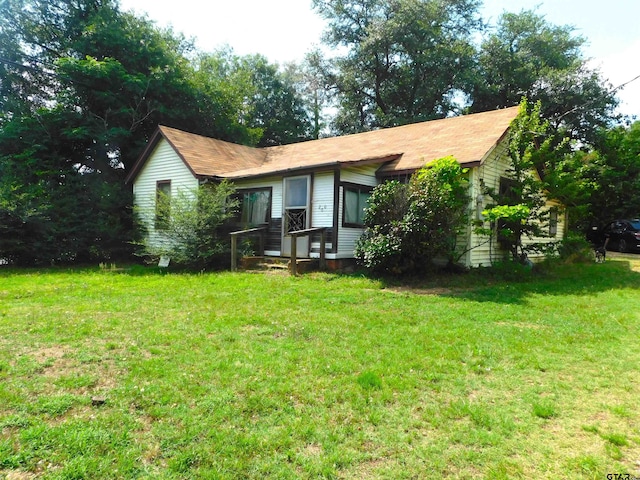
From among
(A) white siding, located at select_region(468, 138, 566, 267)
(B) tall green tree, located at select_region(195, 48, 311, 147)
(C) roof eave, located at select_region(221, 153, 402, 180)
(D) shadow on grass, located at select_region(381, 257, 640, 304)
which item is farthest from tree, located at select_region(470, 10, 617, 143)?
(C) roof eave, located at select_region(221, 153, 402, 180)

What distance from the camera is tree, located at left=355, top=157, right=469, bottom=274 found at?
920 cm

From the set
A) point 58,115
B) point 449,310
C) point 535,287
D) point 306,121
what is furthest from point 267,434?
point 306,121

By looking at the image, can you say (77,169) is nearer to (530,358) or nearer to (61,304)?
(61,304)

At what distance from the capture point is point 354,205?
11789mm

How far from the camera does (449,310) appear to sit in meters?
6.84

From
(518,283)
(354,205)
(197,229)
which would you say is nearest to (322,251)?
(354,205)

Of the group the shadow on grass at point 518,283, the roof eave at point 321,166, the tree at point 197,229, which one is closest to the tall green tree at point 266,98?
the roof eave at point 321,166

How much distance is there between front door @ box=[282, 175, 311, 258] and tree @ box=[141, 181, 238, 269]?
5.86 ft

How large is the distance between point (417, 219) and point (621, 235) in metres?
15.0

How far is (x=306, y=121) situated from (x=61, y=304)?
2853cm

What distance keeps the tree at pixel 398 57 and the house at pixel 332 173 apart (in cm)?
Result: 1296

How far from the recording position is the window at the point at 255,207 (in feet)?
43.4

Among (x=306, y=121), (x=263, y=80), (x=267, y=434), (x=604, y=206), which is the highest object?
(x=263, y=80)

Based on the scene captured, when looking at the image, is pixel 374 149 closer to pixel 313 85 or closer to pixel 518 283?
pixel 518 283
